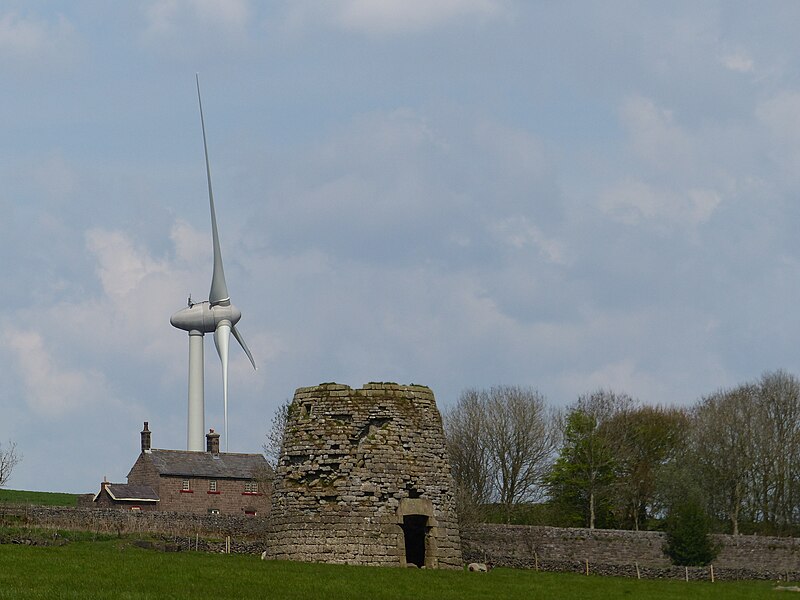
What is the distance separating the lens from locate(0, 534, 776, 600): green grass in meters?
26.1

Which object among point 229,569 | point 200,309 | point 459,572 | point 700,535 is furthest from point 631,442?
point 229,569

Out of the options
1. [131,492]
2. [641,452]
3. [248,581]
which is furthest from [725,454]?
[248,581]

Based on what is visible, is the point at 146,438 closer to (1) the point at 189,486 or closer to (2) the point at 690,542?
(1) the point at 189,486

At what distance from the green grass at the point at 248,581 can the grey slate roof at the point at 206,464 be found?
112 ft

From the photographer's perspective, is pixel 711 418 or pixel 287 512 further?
pixel 711 418

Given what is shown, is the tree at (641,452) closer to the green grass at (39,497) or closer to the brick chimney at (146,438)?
the brick chimney at (146,438)

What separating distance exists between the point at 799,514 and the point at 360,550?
4755cm

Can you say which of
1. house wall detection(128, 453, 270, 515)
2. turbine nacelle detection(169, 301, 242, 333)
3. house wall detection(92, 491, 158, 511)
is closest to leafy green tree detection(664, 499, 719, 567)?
house wall detection(128, 453, 270, 515)

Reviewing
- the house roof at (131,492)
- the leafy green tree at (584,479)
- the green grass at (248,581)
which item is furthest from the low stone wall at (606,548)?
the house roof at (131,492)

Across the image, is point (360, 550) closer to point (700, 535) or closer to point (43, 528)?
point (43, 528)

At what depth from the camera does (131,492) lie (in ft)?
230

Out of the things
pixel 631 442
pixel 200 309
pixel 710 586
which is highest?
pixel 200 309

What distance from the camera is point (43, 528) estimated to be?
45219 millimetres

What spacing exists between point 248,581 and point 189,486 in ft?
143
